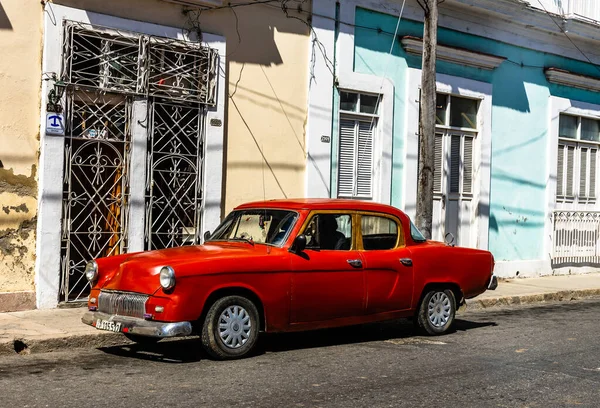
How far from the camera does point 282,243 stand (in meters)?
9.14

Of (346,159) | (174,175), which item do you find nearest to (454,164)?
(346,159)

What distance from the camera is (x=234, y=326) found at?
27.9 feet

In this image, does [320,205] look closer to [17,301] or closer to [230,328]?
[230,328]

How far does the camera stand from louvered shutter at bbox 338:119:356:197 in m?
15.0

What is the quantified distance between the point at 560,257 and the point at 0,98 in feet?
42.1

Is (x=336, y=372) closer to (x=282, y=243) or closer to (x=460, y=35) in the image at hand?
(x=282, y=243)

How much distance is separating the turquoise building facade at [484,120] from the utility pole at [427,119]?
5.21 ft

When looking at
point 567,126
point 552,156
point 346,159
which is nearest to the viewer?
Result: point 346,159

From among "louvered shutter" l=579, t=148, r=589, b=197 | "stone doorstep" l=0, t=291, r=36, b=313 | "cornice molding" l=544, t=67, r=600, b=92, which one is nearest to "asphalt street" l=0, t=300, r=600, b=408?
"stone doorstep" l=0, t=291, r=36, b=313

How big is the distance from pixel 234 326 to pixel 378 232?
2301mm

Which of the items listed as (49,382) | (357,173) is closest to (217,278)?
(49,382)

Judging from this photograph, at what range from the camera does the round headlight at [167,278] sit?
811 centimetres

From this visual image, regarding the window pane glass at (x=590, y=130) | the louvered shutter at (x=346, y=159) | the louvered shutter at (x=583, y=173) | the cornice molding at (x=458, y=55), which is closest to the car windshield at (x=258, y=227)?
the louvered shutter at (x=346, y=159)

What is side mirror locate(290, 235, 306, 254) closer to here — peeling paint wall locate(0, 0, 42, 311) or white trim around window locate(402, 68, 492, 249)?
peeling paint wall locate(0, 0, 42, 311)
